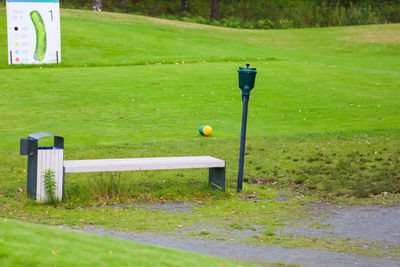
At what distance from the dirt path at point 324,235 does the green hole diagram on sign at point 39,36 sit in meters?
17.6

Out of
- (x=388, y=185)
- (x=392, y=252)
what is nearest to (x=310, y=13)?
(x=388, y=185)

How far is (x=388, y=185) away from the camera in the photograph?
423 inches

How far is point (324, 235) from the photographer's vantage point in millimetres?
8078

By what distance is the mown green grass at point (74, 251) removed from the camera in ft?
16.9

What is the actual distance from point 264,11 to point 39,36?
3140cm

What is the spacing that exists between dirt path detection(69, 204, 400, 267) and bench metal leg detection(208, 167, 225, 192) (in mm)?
1619

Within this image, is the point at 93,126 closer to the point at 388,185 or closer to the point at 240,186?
the point at 240,186

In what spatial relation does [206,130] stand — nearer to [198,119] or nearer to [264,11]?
[198,119]

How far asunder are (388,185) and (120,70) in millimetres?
15274

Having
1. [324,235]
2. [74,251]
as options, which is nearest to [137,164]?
[324,235]

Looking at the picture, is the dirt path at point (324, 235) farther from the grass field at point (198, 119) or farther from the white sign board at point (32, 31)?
the white sign board at point (32, 31)

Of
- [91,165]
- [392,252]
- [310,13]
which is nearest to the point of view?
[392,252]


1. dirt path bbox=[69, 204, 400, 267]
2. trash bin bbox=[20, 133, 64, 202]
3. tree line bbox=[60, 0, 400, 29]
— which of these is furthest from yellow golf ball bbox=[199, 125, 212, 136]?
tree line bbox=[60, 0, 400, 29]

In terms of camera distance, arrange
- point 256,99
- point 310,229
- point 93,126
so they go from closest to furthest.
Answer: point 310,229, point 93,126, point 256,99
